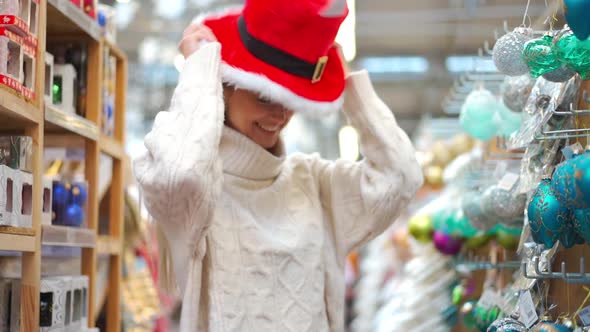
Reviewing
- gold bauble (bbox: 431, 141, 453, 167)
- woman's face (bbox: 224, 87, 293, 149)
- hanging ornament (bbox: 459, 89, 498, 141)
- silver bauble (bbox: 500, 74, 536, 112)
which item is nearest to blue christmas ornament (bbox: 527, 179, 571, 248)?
silver bauble (bbox: 500, 74, 536, 112)

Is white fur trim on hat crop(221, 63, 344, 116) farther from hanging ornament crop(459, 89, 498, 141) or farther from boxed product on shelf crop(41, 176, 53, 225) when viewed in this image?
hanging ornament crop(459, 89, 498, 141)

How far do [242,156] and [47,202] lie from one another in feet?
1.99

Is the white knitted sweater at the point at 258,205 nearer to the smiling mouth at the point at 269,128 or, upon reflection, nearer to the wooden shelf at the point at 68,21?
the smiling mouth at the point at 269,128

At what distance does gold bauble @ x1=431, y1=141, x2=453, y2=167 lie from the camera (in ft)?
16.2

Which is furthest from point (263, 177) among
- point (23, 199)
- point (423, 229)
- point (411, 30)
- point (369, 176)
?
point (411, 30)

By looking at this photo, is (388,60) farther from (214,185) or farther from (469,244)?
(214,185)

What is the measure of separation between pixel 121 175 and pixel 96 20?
715mm

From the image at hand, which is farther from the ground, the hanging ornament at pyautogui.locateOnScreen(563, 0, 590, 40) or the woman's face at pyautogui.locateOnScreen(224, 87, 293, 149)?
the hanging ornament at pyautogui.locateOnScreen(563, 0, 590, 40)

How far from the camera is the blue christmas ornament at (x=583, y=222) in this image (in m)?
1.74

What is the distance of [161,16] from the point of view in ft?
26.1

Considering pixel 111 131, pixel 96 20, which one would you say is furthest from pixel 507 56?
pixel 111 131

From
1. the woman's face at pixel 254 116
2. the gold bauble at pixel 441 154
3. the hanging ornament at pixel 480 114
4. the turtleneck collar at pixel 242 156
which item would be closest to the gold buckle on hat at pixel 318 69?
the woman's face at pixel 254 116

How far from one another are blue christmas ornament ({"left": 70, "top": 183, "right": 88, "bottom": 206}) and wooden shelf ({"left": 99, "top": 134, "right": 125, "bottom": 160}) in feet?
0.85

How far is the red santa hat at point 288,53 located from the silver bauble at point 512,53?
1.35ft
